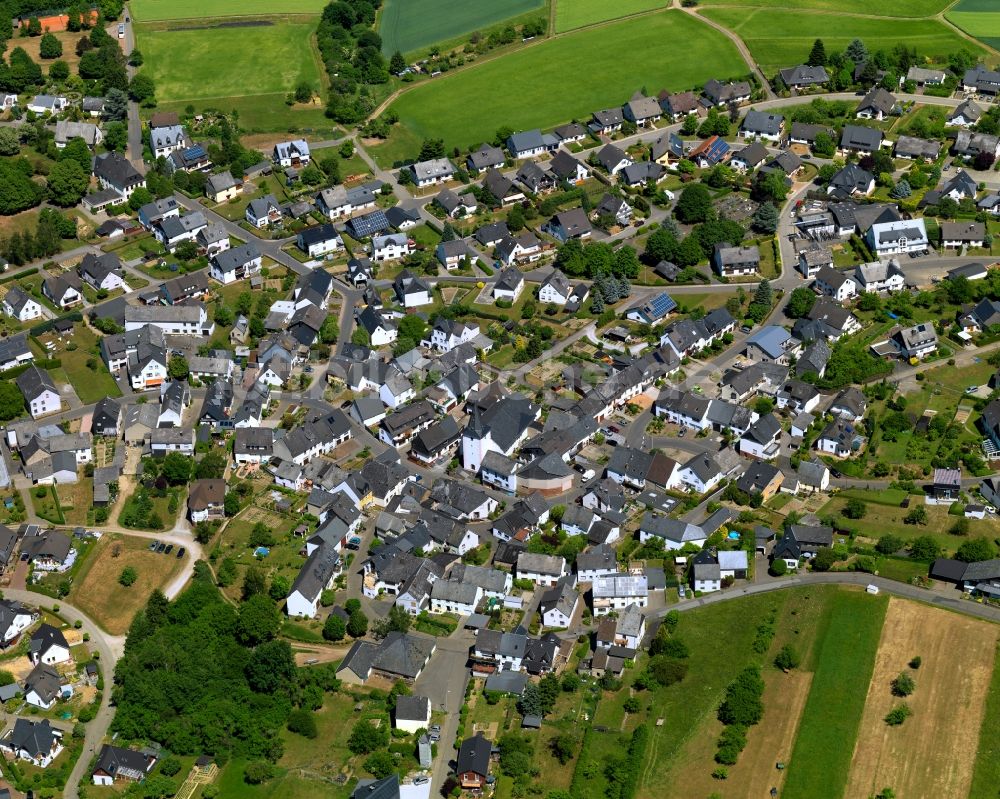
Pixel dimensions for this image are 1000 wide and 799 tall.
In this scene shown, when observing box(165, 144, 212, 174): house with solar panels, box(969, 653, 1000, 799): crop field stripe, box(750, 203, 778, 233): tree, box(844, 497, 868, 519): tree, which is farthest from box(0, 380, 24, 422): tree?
box(969, 653, 1000, 799): crop field stripe

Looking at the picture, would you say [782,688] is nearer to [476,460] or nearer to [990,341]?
[476,460]

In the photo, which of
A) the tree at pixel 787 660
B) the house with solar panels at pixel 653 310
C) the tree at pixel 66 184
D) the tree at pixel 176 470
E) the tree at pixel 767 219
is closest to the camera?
the tree at pixel 787 660

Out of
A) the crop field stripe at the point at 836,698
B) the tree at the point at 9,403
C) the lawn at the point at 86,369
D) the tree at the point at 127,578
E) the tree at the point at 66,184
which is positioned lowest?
the crop field stripe at the point at 836,698

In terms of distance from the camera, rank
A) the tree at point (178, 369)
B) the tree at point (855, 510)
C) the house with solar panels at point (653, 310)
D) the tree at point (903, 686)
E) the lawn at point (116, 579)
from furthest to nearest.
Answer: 1. the house with solar panels at point (653, 310)
2. the tree at point (178, 369)
3. the tree at point (855, 510)
4. the lawn at point (116, 579)
5. the tree at point (903, 686)

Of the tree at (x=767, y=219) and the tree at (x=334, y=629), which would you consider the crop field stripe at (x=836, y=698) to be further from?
the tree at (x=767, y=219)

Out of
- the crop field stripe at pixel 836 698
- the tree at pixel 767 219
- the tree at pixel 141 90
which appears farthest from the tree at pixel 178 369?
the crop field stripe at pixel 836 698

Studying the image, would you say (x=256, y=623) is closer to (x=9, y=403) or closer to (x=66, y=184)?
(x=9, y=403)
